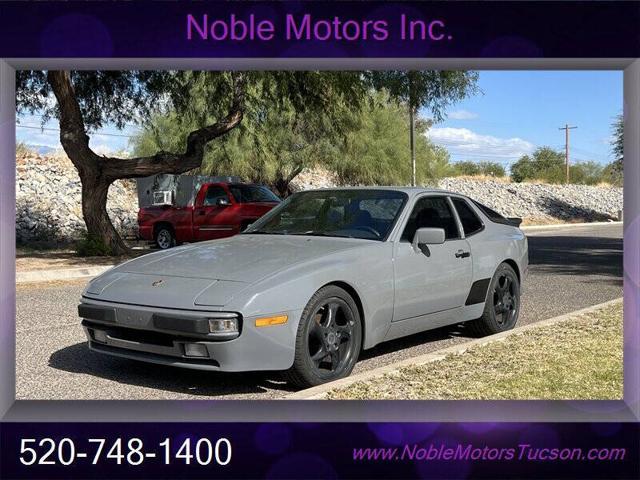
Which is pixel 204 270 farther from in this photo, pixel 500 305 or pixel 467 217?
pixel 500 305

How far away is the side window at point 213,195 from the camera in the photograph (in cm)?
1798

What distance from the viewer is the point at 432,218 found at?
267 inches

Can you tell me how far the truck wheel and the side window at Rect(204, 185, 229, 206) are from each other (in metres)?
2.28

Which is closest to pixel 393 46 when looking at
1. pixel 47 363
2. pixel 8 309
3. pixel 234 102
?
pixel 8 309

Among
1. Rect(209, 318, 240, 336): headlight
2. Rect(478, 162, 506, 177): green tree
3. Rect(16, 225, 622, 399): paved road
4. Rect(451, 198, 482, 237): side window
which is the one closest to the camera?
Rect(209, 318, 240, 336): headlight

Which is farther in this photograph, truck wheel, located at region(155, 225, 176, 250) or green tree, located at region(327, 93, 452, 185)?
green tree, located at region(327, 93, 452, 185)

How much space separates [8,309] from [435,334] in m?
4.61

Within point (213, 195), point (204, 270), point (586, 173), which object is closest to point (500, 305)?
point (204, 270)

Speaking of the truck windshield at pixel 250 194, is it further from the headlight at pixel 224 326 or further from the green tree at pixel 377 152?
the green tree at pixel 377 152

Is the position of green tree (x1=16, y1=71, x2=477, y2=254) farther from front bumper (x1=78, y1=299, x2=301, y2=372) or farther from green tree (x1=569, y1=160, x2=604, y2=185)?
green tree (x1=569, y1=160, x2=604, y2=185)

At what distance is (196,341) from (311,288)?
0.86m

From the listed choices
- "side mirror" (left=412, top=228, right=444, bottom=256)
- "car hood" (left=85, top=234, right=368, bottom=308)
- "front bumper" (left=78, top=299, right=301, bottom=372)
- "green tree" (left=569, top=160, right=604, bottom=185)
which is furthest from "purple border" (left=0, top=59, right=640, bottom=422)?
"green tree" (left=569, top=160, right=604, bottom=185)

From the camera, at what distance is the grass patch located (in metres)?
5.17

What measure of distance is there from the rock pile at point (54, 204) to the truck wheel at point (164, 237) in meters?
6.56
